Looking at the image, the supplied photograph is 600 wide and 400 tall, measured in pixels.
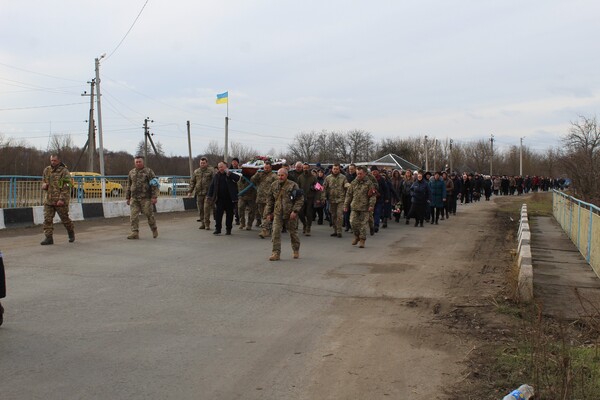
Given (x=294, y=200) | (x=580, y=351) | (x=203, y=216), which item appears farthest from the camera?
(x=203, y=216)

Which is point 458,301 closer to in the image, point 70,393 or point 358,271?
point 358,271

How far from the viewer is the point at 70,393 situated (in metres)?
4.32

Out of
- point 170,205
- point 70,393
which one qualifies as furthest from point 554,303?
point 170,205

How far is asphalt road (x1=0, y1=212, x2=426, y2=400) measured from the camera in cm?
463

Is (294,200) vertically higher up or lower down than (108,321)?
higher up

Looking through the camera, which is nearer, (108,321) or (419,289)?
(108,321)

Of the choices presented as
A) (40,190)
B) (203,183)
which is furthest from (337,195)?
(40,190)

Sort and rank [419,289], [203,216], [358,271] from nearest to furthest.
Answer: [419,289], [358,271], [203,216]

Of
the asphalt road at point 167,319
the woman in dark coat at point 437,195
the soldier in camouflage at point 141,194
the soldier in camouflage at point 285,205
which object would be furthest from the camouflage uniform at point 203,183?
the woman in dark coat at point 437,195

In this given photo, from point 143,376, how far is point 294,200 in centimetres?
684

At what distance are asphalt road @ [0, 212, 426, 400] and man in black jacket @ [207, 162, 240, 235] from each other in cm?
252

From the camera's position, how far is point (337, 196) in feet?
51.4

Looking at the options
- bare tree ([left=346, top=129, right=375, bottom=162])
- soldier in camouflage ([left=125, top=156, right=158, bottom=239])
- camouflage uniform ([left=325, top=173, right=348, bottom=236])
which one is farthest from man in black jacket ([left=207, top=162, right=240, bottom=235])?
bare tree ([left=346, top=129, right=375, bottom=162])

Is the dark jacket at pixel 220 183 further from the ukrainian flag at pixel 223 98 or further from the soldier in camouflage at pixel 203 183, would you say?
the ukrainian flag at pixel 223 98
